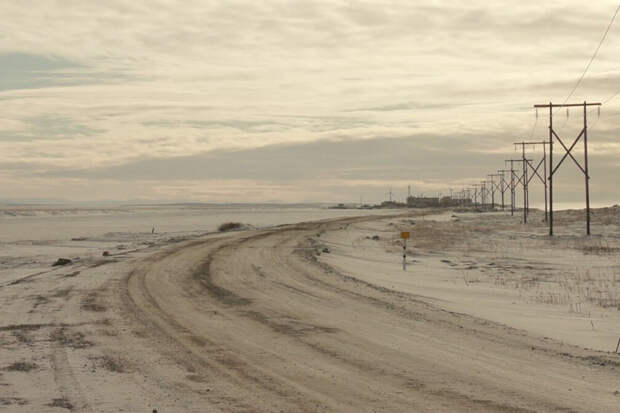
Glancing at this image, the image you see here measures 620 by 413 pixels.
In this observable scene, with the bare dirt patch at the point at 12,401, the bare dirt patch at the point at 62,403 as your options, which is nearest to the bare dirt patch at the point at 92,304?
the bare dirt patch at the point at 12,401

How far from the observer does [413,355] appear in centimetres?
1140

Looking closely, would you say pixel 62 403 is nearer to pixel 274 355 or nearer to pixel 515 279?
pixel 274 355

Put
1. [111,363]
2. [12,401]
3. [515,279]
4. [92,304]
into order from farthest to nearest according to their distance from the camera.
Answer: [515,279]
[92,304]
[111,363]
[12,401]

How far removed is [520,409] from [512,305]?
403 inches

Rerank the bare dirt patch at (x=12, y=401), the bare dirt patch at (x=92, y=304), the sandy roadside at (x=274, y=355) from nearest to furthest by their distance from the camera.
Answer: the bare dirt patch at (x=12, y=401) → the sandy roadside at (x=274, y=355) → the bare dirt patch at (x=92, y=304)

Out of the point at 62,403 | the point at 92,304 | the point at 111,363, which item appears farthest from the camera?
the point at 92,304

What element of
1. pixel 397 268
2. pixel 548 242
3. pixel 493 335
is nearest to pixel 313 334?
pixel 493 335

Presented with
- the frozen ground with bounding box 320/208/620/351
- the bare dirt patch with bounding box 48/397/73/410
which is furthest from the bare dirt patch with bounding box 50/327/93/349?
the frozen ground with bounding box 320/208/620/351

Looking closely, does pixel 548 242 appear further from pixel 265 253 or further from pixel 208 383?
pixel 208 383

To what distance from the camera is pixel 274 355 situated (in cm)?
1138

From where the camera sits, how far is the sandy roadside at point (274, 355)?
8.84m

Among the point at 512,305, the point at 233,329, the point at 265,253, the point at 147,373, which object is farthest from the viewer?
the point at 265,253

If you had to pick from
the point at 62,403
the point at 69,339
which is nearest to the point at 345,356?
the point at 62,403

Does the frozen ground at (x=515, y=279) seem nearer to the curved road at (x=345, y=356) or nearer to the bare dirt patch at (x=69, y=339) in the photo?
the curved road at (x=345, y=356)
